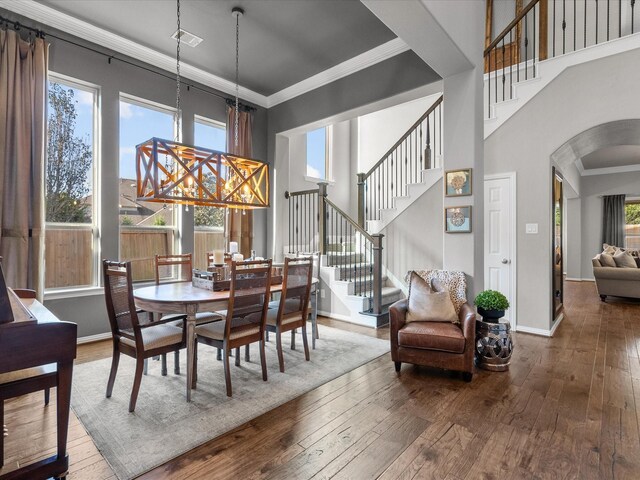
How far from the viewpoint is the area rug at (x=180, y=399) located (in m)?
2.00

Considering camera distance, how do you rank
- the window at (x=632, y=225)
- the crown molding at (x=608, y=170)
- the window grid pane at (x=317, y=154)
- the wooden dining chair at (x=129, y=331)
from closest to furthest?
the wooden dining chair at (x=129, y=331) → the window grid pane at (x=317, y=154) → the crown molding at (x=608, y=170) → the window at (x=632, y=225)

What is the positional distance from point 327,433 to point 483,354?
70.1 inches

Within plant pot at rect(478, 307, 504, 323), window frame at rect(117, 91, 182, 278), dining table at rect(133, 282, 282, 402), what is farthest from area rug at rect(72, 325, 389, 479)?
window frame at rect(117, 91, 182, 278)

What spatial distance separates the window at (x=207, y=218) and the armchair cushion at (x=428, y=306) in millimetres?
3221

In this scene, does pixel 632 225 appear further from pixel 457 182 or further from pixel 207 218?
pixel 207 218

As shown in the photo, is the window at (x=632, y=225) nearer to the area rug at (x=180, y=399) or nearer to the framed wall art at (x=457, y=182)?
the framed wall art at (x=457, y=182)

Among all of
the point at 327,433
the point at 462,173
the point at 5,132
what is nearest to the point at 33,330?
the point at 327,433

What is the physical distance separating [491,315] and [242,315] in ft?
7.39

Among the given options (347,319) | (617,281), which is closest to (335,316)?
(347,319)

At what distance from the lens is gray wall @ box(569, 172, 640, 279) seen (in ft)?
30.5

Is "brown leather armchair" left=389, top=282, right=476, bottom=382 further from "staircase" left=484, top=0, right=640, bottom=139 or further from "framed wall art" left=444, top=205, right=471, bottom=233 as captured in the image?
"staircase" left=484, top=0, right=640, bottom=139

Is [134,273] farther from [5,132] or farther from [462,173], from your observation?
[462,173]

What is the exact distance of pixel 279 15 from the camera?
12.3ft

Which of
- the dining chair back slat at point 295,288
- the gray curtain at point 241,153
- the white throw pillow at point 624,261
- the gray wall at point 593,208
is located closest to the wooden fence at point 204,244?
the gray curtain at point 241,153
